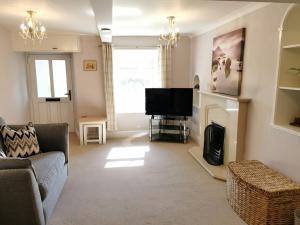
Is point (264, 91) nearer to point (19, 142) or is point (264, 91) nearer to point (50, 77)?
point (19, 142)

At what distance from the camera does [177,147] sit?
15.9 feet

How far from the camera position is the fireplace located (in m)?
3.68

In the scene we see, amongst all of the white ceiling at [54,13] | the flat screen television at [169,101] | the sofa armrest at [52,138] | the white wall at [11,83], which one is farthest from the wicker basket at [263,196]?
the white wall at [11,83]

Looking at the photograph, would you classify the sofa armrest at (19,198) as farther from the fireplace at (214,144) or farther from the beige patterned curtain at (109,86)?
the beige patterned curtain at (109,86)

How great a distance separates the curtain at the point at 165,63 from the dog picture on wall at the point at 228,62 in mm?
1373

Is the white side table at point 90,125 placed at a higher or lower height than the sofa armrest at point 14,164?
lower

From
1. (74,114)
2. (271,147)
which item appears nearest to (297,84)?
(271,147)

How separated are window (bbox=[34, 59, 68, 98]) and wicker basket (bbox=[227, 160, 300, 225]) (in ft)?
15.0

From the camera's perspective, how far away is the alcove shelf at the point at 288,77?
89.8 inches

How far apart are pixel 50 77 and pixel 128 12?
10.6 ft

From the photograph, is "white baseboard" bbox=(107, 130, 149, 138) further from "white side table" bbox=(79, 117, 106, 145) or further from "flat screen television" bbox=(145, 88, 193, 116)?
"flat screen television" bbox=(145, 88, 193, 116)

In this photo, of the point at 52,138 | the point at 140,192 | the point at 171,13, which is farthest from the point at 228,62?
the point at 52,138

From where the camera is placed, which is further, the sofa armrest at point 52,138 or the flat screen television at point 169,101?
the flat screen television at point 169,101

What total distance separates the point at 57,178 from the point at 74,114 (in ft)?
11.4
